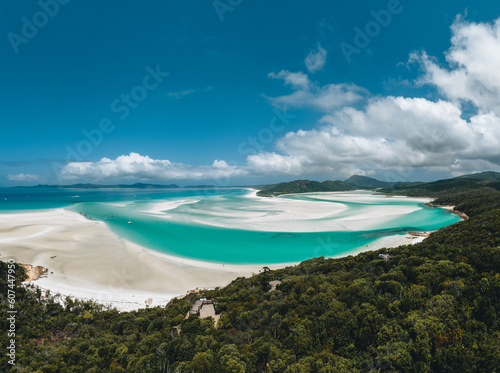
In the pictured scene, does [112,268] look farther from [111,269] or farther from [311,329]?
[311,329]

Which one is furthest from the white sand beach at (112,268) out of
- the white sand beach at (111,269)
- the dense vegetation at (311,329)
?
the dense vegetation at (311,329)

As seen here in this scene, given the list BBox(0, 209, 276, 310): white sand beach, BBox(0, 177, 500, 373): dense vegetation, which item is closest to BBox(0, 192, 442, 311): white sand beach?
BBox(0, 209, 276, 310): white sand beach

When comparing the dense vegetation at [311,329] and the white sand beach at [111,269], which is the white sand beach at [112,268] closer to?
the white sand beach at [111,269]

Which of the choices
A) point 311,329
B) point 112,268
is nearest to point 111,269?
point 112,268

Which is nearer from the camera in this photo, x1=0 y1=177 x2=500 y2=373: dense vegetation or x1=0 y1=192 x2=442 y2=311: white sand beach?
x1=0 y1=177 x2=500 y2=373: dense vegetation

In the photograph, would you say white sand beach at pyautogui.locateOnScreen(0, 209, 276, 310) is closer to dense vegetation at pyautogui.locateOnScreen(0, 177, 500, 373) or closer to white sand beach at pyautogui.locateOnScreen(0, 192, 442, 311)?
white sand beach at pyautogui.locateOnScreen(0, 192, 442, 311)
